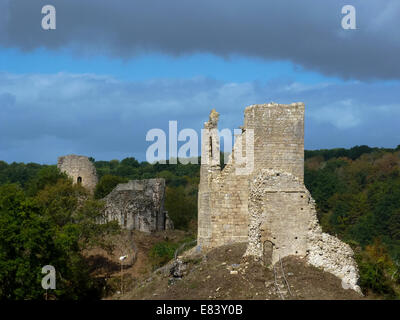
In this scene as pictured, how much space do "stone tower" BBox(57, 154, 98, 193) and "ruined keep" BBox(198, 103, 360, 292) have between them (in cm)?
3724

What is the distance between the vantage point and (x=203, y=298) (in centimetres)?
2500

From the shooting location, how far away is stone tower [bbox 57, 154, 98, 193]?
68.0 m

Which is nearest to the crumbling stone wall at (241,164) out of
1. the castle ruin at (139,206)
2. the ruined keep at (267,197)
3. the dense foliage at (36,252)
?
the ruined keep at (267,197)

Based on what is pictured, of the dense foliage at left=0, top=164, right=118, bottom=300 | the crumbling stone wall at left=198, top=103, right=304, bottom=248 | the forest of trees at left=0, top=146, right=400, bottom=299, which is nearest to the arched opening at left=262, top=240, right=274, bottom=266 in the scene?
the crumbling stone wall at left=198, top=103, right=304, bottom=248

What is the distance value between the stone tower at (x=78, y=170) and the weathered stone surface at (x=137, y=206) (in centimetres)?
948

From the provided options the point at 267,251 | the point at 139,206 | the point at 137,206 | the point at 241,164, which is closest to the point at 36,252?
the point at 241,164

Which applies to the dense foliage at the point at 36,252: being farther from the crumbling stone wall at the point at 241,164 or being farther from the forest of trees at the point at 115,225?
the crumbling stone wall at the point at 241,164

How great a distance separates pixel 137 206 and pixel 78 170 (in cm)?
1362

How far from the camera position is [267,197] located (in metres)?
25.9

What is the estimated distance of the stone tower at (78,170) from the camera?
68000 mm

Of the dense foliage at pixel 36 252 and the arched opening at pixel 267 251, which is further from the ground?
the arched opening at pixel 267 251

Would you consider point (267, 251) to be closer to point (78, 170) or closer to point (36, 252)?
point (36, 252)
